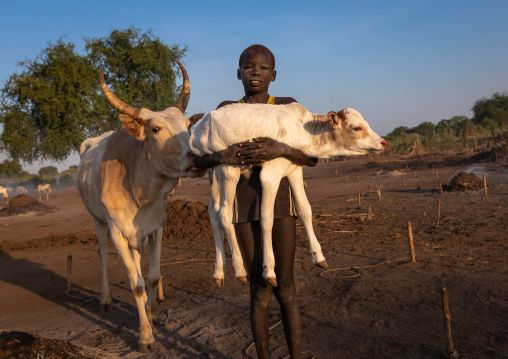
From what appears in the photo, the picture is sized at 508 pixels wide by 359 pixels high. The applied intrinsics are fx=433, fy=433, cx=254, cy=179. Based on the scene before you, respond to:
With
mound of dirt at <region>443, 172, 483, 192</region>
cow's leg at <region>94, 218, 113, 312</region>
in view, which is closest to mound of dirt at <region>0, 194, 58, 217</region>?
cow's leg at <region>94, 218, 113, 312</region>

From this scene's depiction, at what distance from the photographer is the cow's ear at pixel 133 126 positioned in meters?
3.92

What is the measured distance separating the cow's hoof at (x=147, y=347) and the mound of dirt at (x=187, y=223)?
5482mm

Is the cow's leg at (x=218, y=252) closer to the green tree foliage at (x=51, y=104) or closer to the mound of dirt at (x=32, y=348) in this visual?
the mound of dirt at (x=32, y=348)

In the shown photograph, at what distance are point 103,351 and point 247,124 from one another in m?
A: 2.86

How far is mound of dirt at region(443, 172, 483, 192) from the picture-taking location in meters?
12.6

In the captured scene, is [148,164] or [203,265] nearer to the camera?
[148,164]

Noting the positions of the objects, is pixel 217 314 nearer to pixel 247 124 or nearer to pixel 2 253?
pixel 247 124

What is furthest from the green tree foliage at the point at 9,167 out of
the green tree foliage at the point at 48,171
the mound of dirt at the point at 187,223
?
the mound of dirt at the point at 187,223

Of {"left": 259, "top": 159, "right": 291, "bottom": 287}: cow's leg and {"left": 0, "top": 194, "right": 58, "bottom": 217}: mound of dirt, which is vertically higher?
{"left": 259, "top": 159, "right": 291, "bottom": 287}: cow's leg

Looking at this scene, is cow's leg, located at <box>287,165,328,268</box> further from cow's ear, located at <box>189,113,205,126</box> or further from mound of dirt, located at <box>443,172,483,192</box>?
mound of dirt, located at <box>443,172,483,192</box>

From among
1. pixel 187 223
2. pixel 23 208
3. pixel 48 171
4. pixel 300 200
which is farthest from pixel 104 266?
pixel 48 171

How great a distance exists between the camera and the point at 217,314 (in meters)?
4.93

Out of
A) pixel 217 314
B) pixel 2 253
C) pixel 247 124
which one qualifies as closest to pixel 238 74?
pixel 247 124

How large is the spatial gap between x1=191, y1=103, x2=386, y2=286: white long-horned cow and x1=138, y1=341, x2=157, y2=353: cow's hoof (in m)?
1.89
